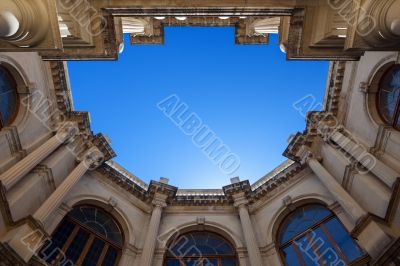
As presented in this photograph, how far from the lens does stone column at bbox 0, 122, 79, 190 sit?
10277 mm

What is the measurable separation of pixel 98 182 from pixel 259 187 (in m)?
8.92

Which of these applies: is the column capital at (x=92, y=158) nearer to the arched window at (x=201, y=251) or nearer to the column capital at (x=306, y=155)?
the arched window at (x=201, y=251)

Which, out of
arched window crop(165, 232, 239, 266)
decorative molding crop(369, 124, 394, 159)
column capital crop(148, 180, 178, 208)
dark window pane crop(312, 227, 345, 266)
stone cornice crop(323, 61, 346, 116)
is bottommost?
dark window pane crop(312, 227, 345, 266)

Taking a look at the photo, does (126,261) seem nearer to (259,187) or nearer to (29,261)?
(29,261)

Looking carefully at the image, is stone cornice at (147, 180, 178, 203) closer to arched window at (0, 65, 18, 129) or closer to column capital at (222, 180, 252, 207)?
column capital at (222, 180, 252, 207)

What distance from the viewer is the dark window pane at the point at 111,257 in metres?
13.1

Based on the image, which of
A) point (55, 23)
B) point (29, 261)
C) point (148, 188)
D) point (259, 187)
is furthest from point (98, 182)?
point (55, 23)

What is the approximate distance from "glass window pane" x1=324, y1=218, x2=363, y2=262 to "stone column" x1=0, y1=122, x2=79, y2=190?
1288 cm

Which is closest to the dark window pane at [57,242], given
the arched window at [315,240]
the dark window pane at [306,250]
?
the arched window at [315,240]

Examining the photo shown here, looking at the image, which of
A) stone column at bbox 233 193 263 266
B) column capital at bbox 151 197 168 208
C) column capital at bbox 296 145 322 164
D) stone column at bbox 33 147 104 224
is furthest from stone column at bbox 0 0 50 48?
column capital at bbox 296 145 322 164

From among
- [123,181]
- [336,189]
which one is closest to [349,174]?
[336,189]

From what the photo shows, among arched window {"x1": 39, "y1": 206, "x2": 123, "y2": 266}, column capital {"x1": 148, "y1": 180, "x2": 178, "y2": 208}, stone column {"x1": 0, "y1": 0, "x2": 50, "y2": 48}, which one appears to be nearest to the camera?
stone column {"x1": 0, "y1": 0, "x2": 50, "y2": 48}

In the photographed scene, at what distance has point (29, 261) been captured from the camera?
9.37 m

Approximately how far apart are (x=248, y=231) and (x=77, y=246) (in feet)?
25.7
